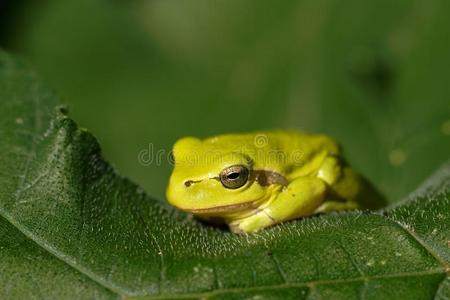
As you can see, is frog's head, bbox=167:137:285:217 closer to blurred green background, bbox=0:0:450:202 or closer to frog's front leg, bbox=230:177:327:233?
frog's front leg, bbox=230:177:327:233

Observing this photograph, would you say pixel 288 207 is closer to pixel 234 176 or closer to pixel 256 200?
pixel 256 200

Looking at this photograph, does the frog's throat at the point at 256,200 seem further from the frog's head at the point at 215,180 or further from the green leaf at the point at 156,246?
the green leaf at the point at 156,246

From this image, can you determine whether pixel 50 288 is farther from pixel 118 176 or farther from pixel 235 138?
pixel 235 138

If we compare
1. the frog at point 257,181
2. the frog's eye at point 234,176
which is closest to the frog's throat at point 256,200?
the frog at point 257,181

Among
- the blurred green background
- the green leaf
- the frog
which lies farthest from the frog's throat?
the blurred green background

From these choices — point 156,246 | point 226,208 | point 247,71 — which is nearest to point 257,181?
point 226,208

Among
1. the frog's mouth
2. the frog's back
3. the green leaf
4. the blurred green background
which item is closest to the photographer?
the green leaf

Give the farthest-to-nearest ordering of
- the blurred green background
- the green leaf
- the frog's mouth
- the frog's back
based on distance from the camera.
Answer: the blurred green background < the frog's back < the frog's mouth < the green leaf
